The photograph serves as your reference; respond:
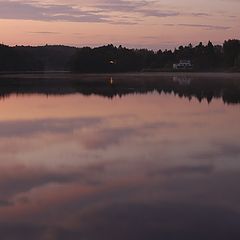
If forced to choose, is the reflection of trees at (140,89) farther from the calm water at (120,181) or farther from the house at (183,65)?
the house at (183,65)

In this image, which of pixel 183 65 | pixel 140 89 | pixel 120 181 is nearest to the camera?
pixel 120 181

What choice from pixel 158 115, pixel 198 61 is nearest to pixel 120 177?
pixel 158 115

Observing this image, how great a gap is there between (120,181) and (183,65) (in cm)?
11793

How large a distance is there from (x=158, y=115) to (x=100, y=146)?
840cm

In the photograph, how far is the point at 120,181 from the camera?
9.93 metres

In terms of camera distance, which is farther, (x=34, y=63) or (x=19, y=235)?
(x=34, y=63)

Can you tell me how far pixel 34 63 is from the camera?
496 feet

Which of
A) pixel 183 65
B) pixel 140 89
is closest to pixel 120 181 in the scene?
pixel 140 89

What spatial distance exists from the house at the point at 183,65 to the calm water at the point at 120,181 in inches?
4049

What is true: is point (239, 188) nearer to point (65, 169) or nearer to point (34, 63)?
point (65, 169)

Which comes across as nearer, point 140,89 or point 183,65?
point 140,89

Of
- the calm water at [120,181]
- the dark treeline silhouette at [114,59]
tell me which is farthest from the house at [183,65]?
the calm water at [120,181]

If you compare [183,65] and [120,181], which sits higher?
[120,181]

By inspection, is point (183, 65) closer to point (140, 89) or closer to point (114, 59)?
point (114, 59)
